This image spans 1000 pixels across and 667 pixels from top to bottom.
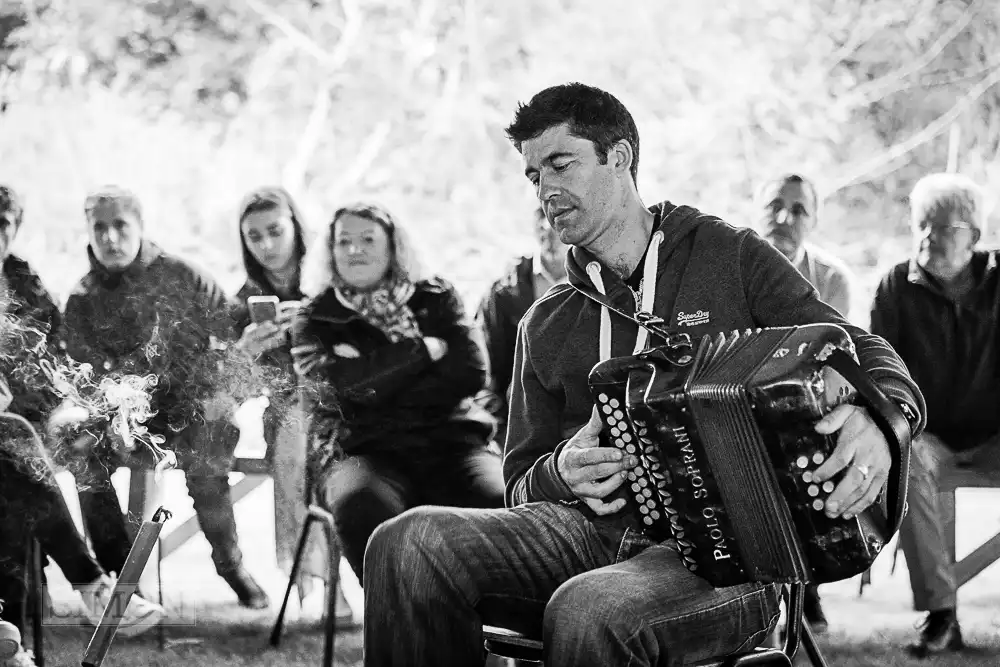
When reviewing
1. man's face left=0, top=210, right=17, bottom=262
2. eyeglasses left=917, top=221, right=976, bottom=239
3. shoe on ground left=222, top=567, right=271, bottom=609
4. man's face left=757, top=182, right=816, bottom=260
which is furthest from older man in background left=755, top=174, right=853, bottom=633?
man's face left=0, top=210, right=17, bottom=262

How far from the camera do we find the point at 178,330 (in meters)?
3.68

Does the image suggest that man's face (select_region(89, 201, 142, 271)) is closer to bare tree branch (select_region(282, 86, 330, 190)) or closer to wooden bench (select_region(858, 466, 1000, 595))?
bare tree branch (select_region(282, 86, 330, 190))

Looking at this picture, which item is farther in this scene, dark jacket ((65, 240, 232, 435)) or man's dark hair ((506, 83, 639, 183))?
dark jacket ((65, 240, 232, 435))

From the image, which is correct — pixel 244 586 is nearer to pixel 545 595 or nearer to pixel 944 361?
pixel 545 595

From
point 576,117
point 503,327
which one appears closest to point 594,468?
point 576,117

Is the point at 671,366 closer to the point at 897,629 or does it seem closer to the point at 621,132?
the point at 621,132

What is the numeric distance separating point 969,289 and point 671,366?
1890 mm

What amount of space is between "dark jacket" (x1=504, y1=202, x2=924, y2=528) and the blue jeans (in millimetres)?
84

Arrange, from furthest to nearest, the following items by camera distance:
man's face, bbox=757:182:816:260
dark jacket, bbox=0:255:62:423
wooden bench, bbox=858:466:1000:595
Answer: dark jacket, bbox=0:255:62:423, man's face, bbox=757:182:816:260, wooden bench, bbox=858:466:1000:595

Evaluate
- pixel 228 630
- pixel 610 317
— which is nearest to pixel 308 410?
pixel 228 630

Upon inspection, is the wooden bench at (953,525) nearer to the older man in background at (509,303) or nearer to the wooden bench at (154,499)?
the older man in background at (509,303)

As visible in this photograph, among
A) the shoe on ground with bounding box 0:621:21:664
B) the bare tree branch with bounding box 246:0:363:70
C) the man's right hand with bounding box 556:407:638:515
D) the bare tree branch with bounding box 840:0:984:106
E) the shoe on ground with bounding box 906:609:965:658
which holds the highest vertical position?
the bare tree branch with bounding box 246:0:363:70

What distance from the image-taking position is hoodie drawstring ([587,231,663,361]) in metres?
2.07

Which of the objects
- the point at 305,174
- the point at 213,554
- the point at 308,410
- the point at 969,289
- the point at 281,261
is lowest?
the point at 213,554
